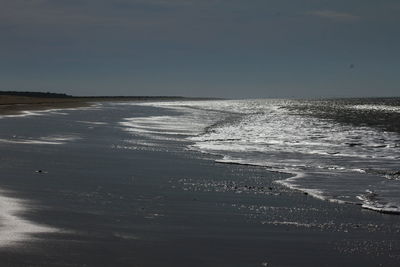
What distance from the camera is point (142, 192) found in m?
13.3

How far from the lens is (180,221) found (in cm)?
1037

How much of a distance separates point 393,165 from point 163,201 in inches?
431

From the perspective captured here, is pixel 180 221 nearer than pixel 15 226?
No

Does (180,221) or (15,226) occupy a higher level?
(15,226)

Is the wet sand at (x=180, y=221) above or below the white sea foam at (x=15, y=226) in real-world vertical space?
below

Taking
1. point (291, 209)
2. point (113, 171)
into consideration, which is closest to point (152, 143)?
point (113, 171)

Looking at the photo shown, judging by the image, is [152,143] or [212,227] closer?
[212,227]

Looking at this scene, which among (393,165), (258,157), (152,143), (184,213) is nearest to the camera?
(184,213)

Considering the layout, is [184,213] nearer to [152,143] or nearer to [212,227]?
[212,227]

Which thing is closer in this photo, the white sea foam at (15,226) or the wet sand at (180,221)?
the wet sand at (180,221)

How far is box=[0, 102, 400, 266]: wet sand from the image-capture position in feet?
26.5

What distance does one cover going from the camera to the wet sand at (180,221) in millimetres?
8062

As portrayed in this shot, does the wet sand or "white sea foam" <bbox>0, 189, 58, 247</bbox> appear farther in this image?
"white sea foam" <bbox>0, 189, 58, 247</bbox>

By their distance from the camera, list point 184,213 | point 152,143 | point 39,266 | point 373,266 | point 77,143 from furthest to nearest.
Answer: point 152,143 → point 77,143 → point 184,213 → point 373,266 → point 39,266
